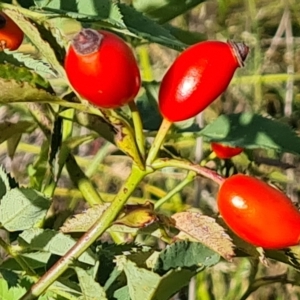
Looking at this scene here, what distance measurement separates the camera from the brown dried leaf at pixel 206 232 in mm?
645

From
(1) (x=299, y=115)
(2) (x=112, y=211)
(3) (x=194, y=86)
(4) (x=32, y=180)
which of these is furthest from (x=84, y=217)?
(1) (x=299, y=115)

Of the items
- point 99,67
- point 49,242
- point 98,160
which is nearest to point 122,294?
point 49,242

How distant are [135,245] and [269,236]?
0.80 feet

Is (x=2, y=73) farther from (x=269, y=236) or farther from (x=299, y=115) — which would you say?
(x=299, y=115)

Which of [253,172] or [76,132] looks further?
[76,132]

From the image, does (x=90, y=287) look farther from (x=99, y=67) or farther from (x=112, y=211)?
(x=99, y=67)

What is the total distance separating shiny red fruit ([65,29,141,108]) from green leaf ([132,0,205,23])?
0.29 metres

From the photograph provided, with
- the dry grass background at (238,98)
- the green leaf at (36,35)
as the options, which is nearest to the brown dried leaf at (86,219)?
the green leaf at (36,35)

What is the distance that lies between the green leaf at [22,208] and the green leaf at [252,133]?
0.18 m

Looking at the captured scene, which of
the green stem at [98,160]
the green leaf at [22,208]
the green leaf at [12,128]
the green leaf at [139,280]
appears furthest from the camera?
the green stem at [98,160]

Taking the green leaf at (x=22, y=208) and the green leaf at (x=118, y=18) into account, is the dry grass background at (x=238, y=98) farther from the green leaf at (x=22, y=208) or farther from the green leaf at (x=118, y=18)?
the green leaf at (x=118, y=18)

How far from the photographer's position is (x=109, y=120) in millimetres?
611

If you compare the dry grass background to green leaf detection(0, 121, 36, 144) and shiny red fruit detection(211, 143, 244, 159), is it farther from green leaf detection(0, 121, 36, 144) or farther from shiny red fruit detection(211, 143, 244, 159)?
shiny red fruit detection(211, 143, 244, 159)

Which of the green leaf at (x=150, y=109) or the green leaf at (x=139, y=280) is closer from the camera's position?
the green leaf at (x=139, y=280)
